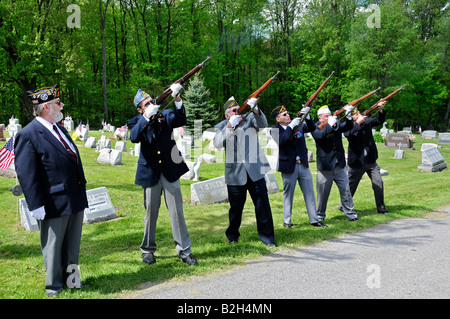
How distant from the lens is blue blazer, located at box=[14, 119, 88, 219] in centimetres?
377

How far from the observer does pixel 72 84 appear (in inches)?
1478

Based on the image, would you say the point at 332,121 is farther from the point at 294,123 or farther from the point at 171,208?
the point at 171,208

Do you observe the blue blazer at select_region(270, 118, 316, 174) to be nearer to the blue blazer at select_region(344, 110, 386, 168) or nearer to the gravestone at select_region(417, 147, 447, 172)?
the blue blazer at select_region(344, 110, 386, 168)

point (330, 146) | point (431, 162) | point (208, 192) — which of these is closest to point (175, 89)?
point (330, 146)

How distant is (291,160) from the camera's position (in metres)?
6.52

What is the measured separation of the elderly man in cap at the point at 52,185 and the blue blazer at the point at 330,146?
462 centimetres

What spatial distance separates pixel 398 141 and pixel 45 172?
21.7 meters

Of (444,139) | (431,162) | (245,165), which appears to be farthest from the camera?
(444,139)
